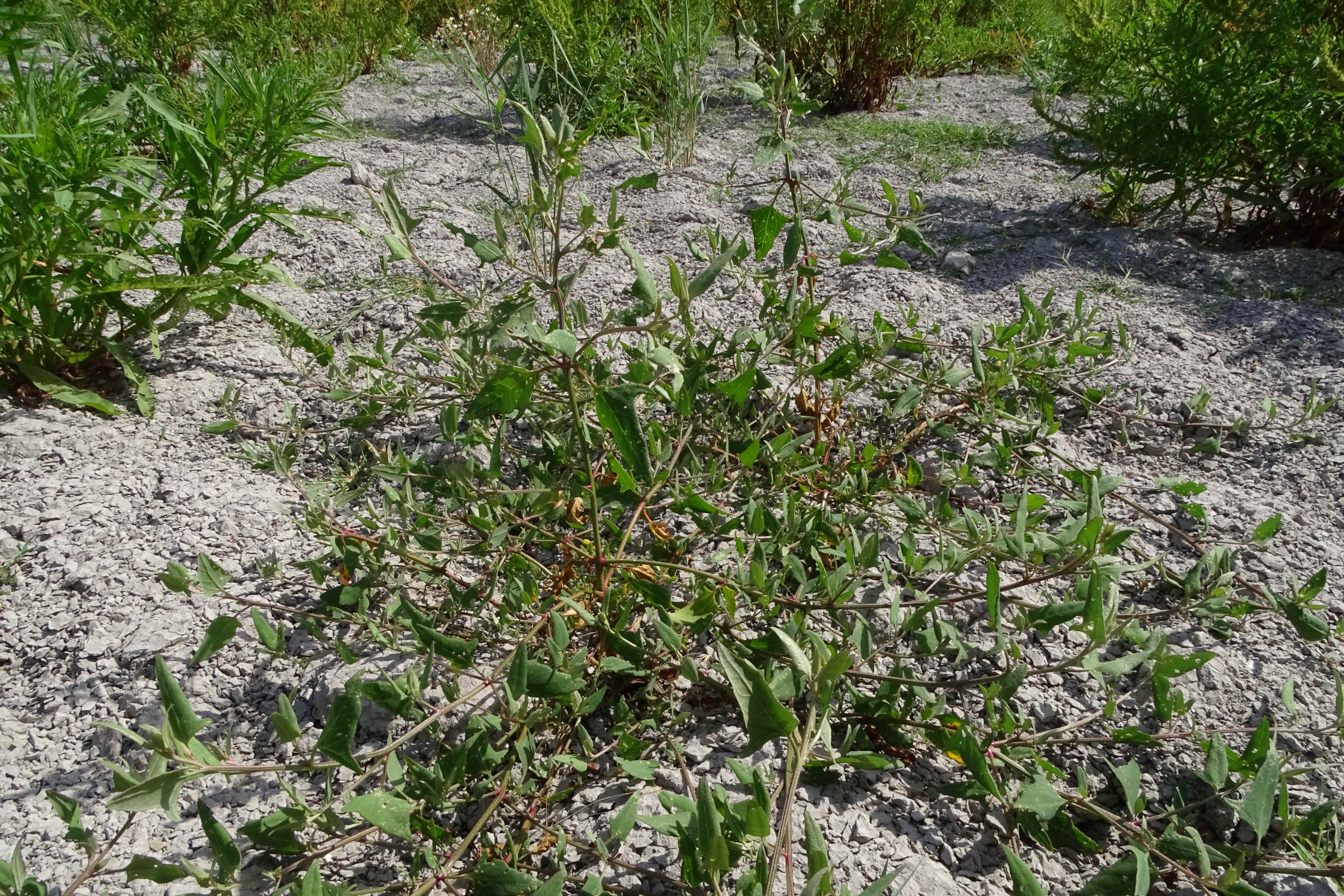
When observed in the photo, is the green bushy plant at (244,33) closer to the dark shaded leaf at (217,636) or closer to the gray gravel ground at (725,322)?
the gray gravel ground at (725,322)

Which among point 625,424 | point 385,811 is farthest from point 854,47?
point 385,811

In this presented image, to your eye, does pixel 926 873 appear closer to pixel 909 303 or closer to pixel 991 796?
pixel 991 796

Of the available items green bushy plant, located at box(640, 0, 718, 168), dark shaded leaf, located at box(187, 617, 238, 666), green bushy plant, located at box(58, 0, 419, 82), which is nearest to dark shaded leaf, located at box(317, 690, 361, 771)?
dark shaded leaf, located at box(187, 617, 238, 666)

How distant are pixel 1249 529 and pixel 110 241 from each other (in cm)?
249

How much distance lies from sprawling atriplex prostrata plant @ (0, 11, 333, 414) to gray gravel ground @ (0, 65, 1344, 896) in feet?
0.41

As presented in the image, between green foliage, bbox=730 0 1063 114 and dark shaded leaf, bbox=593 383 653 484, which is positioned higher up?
green foliage, bbox=730 0 1063 114

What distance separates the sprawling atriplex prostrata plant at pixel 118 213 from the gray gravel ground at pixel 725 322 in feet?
0.41

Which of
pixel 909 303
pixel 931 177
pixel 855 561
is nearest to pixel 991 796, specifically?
pixel 855 561

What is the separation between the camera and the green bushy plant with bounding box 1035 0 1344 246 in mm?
2475

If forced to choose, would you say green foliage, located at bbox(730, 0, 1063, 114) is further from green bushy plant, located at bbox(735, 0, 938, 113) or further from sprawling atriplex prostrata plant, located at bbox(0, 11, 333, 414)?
sprawling atriplex prostrata plant, located at bbox(0, 11, 333, 414)

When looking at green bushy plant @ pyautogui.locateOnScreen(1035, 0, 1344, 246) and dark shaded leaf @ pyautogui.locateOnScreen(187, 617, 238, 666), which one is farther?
green bushy plant @ pyautogui.locateOnScreen(1035, 0, 1344, 246)

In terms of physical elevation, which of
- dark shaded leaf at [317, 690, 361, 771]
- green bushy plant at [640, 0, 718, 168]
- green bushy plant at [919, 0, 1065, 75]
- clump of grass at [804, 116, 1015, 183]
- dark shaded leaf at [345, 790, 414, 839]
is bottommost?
dark shaded leaf at [345, 790, 414, 839]

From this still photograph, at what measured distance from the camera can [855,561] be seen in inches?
53.5

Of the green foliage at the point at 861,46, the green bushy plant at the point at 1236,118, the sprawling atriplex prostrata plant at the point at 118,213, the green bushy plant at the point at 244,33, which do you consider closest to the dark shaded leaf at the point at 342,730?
the sprawling atriplex prostrata plant at the point at 118,213
